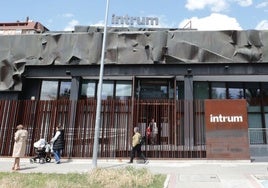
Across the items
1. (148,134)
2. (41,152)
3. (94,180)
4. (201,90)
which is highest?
(201,90)

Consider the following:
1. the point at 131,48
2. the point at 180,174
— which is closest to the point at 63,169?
the point at 180,174

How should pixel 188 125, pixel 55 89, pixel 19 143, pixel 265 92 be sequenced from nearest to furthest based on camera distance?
pixel 19 143, pixel 188 125, pixel 55 89, pixel 265 92

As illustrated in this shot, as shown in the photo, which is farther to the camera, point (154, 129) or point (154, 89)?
point (154, 89)

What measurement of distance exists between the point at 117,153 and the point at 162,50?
687 cm

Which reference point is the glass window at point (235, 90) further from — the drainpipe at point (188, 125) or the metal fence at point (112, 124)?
the metal fence at point (112, 124)

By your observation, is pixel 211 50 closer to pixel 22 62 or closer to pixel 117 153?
pixel 117 153

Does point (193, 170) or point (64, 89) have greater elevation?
point (64, 89)

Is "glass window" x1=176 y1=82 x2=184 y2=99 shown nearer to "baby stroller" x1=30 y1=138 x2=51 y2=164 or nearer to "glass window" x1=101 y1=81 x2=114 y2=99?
"glass window" x1=101 y1=81 x2=114 y2=99

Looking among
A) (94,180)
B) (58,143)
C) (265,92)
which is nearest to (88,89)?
(58,143)

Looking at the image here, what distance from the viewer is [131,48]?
713 inches

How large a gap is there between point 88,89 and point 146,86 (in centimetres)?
396

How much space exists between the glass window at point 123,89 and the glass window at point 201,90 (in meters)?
4.56

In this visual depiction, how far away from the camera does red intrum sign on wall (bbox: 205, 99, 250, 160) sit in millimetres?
13828

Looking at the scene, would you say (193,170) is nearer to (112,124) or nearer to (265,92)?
(112,124)
